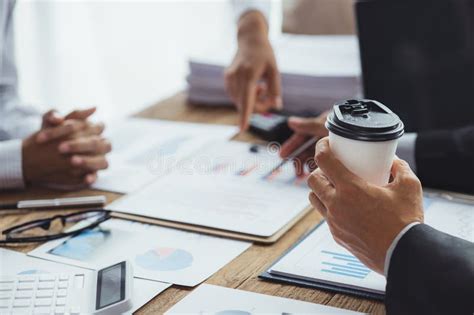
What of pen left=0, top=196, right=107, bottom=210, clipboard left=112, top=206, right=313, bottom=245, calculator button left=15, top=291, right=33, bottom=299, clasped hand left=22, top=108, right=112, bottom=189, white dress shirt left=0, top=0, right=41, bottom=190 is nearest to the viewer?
calculator button left=15, top=291, right=33, bottom=299

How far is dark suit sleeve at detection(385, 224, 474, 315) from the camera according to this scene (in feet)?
2.52

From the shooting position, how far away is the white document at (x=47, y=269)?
0.88 meters

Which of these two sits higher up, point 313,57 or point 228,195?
point 313,57

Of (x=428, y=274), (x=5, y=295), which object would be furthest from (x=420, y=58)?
(x=5, y=295)

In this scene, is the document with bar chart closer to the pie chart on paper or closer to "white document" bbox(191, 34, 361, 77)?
the pie chart on paper

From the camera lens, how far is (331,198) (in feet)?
2.73

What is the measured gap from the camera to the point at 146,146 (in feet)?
4.78

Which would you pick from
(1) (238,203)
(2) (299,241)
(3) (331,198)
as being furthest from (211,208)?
(3) (331,198)

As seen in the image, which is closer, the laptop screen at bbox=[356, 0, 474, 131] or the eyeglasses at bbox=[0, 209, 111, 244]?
the eyeglasses at bbox=[0, 209, 111, 244]

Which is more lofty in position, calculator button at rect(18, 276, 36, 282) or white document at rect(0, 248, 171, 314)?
calculator button at rect(18, 276, 36, 282)

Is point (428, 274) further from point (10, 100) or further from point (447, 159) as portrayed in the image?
point (10, 100)

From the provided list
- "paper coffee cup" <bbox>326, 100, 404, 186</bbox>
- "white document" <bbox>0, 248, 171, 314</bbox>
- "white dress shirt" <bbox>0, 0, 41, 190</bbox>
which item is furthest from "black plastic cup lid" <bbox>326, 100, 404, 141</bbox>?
"white dress shirt" <bbox>0, 0, 41, 190</bbox>

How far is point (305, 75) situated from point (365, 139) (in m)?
0.84

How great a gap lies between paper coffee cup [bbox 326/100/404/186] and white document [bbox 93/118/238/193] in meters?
0.53
